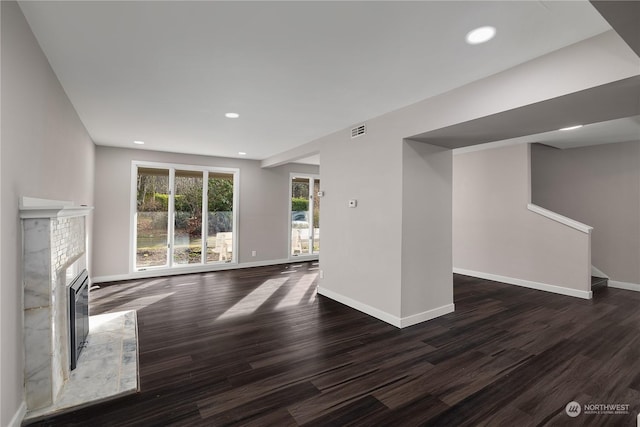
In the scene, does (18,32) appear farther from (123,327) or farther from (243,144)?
(243,144)

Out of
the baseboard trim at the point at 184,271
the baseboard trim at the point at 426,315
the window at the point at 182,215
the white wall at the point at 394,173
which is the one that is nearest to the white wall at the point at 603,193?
the white wall at the point at 394,173

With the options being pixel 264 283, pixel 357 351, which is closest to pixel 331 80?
pixel 357 351

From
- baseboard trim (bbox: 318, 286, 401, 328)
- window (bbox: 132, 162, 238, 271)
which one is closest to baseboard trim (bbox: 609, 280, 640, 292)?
baseboard trim (bbox: 318, 286, 401, 328)

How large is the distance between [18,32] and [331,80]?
2183 mm

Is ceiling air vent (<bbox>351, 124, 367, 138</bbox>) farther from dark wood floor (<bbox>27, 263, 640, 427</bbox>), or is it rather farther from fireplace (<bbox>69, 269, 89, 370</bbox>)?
fireplace (<bbox>69, 269, 89, 370</bbox>)

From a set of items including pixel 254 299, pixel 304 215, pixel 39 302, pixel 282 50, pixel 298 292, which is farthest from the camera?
pixel 304 215

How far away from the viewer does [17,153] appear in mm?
1832

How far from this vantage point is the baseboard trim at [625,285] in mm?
5195

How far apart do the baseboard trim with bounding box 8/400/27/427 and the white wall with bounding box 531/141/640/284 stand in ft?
25.2

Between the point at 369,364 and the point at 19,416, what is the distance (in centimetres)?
249

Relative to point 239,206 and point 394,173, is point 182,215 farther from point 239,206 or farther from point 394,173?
→ point 394,173

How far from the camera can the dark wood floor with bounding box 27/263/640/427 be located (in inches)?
79.5

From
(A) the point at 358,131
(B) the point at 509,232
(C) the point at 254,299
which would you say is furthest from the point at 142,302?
(B) the point at 509,232

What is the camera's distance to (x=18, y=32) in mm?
1791
